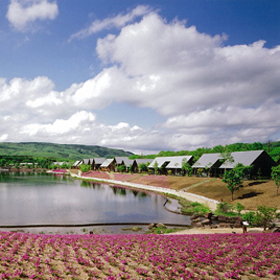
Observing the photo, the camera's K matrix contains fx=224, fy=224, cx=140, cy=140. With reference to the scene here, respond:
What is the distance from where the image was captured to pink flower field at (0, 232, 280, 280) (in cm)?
1187

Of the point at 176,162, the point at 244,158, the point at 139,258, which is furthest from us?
the point at 176,162

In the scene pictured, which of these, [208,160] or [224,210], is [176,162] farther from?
[224,210]

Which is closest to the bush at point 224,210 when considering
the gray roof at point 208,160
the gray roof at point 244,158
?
the gray roof at point 244,158

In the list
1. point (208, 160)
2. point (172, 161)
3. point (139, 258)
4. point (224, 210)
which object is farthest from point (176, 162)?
point (139, 258)

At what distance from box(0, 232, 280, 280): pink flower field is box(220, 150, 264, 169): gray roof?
1746 inches

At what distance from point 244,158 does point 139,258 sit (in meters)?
55.7

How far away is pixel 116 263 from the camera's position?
13203 millimetres

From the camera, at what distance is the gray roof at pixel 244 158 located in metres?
59.0

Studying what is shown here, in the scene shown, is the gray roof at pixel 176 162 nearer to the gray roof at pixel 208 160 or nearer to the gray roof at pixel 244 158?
the gray roof at pixel 208 160

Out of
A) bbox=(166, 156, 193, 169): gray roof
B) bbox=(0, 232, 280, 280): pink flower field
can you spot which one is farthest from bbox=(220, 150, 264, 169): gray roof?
bbox=(0, 232, 280, 280): pink flower field

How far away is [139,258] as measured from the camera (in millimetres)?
14078

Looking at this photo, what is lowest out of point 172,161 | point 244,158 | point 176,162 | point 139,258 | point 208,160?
point 139,258

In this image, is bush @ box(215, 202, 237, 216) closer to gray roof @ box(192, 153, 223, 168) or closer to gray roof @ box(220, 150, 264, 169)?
gray roof @ box(220, 150, 264, 169)

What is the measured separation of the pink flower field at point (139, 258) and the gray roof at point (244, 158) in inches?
1746
